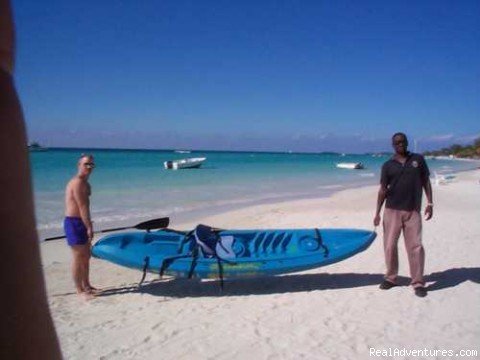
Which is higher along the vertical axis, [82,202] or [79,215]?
[82,202]

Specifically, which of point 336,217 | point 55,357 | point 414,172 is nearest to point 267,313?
point 414,172

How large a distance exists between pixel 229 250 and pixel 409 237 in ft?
7.68

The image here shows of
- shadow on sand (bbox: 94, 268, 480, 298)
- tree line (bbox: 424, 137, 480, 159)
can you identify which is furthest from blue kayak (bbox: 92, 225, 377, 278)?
tree line (bbox: 424, 137, 480, 159)

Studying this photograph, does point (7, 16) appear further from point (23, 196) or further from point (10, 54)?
point (23, 196)

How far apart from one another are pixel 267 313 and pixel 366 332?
3.67 ft

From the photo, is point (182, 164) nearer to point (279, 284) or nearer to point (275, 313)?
point (279, 284)

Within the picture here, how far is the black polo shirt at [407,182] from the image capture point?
5457 millimetres

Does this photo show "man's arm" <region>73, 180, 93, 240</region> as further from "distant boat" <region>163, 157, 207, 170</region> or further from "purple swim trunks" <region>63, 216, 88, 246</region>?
"distant boat" <region>163, 157, 207, 170</region>

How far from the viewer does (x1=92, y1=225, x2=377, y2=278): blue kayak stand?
5.72 metres

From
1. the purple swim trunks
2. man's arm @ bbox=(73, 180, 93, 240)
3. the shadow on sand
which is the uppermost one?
man's arm @ bbox=(73, 180, 93, 240)

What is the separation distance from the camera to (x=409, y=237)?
18.1ft

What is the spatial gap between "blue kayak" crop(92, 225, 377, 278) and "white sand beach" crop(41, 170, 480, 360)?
13.8 inches

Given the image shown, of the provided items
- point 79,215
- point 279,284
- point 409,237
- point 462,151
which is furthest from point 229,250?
point 462,151

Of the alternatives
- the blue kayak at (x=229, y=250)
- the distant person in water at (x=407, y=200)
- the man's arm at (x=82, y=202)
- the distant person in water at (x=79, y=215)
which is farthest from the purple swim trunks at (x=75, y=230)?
the distant person in water at (x=407, y=200)
